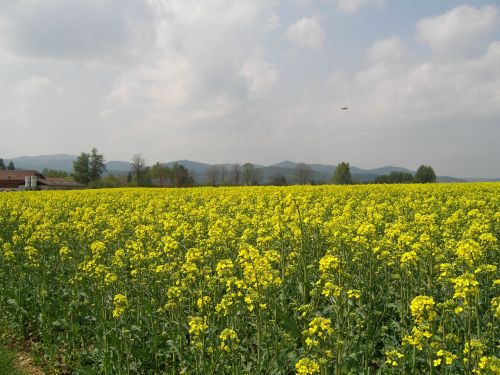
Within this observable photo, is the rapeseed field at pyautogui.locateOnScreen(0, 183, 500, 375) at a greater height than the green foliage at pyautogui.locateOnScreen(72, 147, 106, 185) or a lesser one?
lesser

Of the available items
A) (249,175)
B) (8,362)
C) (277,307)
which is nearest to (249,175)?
(249,175)

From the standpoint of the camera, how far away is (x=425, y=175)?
8550cm

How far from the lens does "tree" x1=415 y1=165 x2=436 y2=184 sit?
81819mm

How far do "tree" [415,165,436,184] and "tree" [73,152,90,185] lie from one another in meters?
74.3

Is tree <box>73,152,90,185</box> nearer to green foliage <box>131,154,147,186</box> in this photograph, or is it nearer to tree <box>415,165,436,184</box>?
green foliage <box>131,154,147,186</box>

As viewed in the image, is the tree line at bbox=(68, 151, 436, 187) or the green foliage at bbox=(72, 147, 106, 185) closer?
the tree line at bbox=(68, 151, 436, 187)

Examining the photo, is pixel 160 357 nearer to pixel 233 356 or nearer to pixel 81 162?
pixel 233 356

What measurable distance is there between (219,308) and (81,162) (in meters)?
110

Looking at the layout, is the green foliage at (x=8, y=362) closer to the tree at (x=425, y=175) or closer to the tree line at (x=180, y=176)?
the tree line at (x=180, y=176)

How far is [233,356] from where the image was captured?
182 inches

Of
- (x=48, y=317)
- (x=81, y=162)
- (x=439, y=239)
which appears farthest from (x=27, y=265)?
(x=81, y=162)

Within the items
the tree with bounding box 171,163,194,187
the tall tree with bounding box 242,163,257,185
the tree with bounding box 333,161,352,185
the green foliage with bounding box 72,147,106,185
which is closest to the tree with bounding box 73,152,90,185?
the green foliage with bounding box 72,147,106,185

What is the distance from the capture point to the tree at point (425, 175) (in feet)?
268

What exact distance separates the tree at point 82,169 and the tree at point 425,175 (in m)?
74.3
